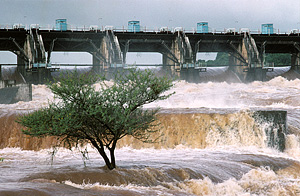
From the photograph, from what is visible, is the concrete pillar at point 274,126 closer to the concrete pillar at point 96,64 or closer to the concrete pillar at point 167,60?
the concrete pillar at point 167,60

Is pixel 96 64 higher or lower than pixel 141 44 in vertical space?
lower

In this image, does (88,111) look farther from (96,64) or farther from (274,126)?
(96,64)

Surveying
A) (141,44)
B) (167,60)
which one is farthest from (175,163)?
(167,60)

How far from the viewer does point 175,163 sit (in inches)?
557

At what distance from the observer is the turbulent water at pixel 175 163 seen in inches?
448

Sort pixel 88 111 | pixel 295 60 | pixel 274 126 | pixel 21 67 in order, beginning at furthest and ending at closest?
pixel 295 60 → pixel 21 67 → pixel 274 126 → pixel 88 111

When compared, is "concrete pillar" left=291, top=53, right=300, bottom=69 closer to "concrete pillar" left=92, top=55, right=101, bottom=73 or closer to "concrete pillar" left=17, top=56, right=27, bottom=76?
"concrete pillar" left=92, top=55, right=101, bottom=73

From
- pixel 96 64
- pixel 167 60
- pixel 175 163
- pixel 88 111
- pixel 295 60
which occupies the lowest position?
pixel 175 163

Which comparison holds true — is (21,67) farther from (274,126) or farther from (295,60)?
(295,60)

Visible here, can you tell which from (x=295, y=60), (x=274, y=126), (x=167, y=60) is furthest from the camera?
(x=295, y=60)

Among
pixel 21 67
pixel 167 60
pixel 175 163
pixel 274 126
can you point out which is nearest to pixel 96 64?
pixel 21 67

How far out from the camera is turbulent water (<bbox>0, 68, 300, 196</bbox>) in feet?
37.4

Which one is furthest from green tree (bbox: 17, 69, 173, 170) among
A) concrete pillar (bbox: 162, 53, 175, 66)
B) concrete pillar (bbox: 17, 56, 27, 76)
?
concrete pillar (bbox: 162, 53, 175, 66)

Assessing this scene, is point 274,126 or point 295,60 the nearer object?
point 274,126
